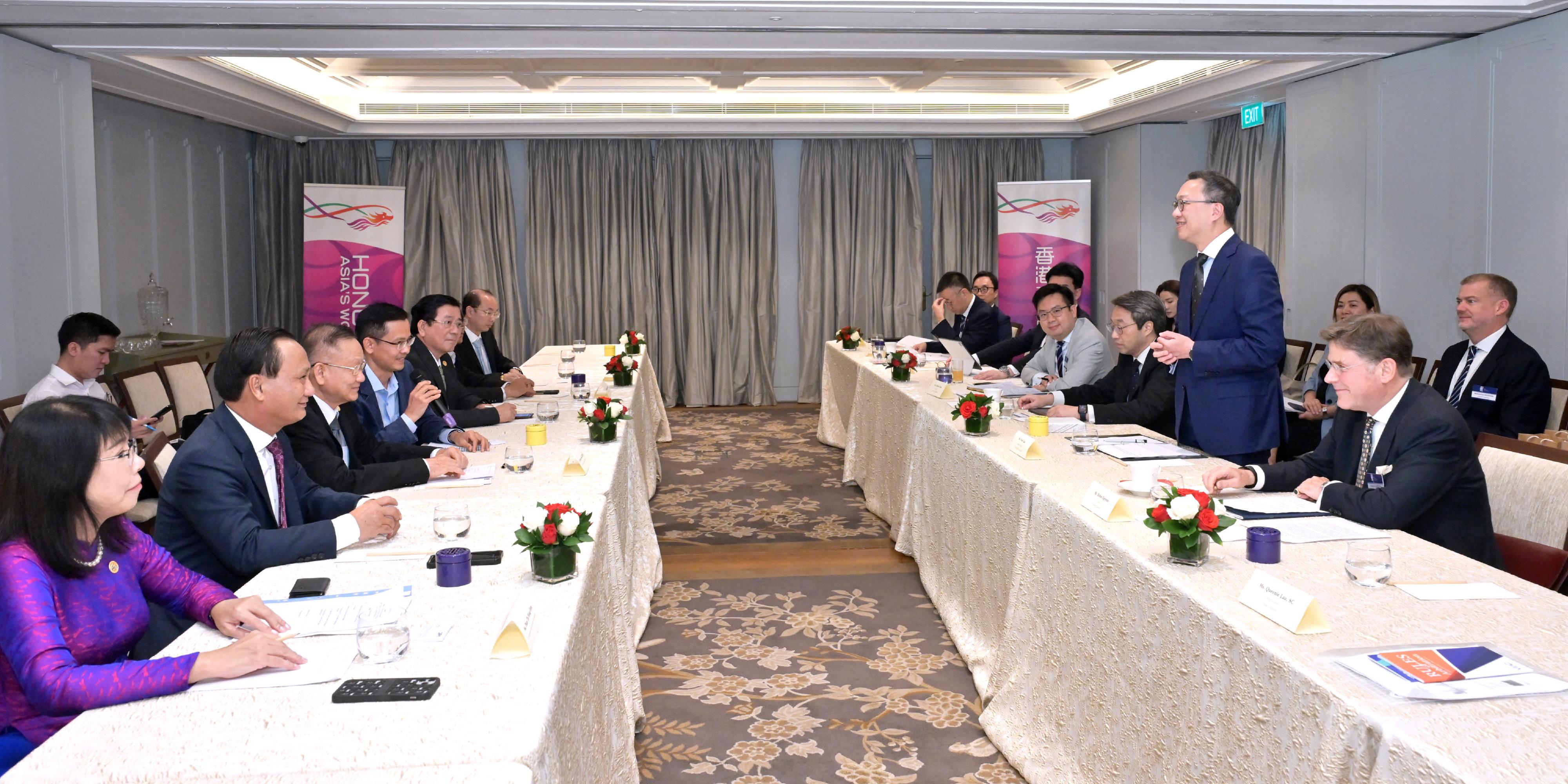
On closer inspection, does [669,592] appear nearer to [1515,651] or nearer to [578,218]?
[1515,651]

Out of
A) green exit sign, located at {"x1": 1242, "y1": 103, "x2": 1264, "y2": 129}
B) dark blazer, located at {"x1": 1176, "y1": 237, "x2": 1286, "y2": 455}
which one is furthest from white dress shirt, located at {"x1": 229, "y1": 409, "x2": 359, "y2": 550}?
green exit sign, located at {"x1": 1242, "y1": 103, "x2": 1264, "y2": 129}

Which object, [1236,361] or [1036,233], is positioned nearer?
[1236,361]

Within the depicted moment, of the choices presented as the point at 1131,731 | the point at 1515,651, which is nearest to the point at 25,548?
the point at 1131,731

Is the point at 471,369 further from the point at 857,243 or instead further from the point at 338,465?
the point at 857,243

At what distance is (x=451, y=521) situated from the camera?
2.36 meters

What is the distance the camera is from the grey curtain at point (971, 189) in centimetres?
1008

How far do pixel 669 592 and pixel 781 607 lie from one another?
0.51m

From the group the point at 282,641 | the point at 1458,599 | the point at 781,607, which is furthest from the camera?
the point at 781,607

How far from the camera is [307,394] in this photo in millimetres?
2570

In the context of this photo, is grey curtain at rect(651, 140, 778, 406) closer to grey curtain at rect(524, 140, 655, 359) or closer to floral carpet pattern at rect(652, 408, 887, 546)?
grey curtain at rect(524, 140, 655, 359)

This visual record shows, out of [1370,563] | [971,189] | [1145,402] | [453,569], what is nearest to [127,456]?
[453,569]

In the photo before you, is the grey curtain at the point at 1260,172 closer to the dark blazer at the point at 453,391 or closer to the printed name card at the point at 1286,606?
the dark blazer at the point at 453,391

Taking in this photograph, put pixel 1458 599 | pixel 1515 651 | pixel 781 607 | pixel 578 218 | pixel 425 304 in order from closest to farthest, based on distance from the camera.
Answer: pixel 1515 651
pixel 1458 599
pixel 781 607
pixel 425 304
pixel 578 218

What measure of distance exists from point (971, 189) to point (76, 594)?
9.02 meters
